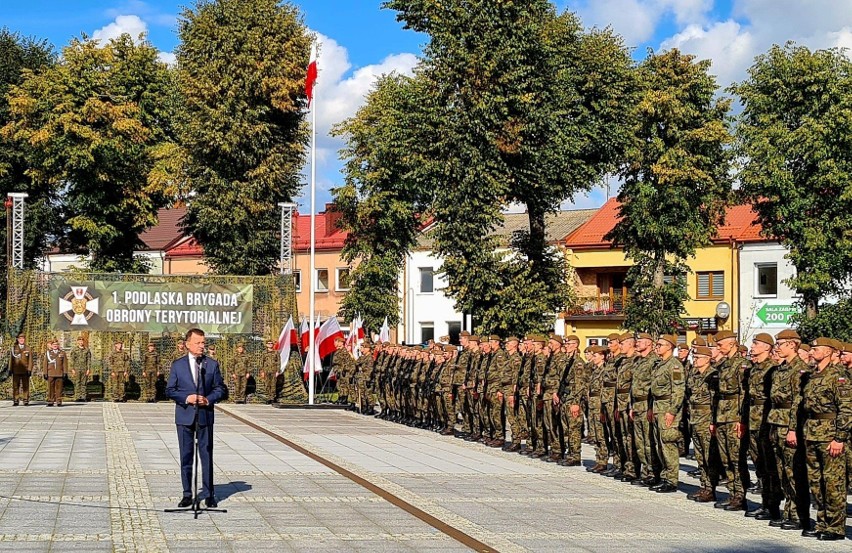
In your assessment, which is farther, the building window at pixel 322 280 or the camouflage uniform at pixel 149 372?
the building window at pixel 322 280

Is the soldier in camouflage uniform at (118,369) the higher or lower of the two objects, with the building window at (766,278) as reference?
lower

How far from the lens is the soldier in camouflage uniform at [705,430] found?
14.2 m

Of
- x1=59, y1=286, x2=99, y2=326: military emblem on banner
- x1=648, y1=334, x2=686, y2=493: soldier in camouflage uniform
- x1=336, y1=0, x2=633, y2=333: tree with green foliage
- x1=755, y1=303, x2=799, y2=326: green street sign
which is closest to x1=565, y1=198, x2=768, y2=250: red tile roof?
x1=755, y1=303, x2=799, y2=326: green street sign

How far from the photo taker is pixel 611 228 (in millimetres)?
60875

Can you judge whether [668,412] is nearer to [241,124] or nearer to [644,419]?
[644,419]

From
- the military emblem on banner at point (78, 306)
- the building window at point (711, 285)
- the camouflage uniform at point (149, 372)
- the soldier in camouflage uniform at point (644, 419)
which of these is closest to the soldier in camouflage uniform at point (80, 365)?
the military emblem on banner at point (78, 306)

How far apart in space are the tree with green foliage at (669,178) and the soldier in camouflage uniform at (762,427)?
31.1 metres

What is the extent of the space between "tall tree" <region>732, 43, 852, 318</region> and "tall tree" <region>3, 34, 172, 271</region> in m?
21.6

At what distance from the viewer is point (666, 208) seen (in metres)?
45.2

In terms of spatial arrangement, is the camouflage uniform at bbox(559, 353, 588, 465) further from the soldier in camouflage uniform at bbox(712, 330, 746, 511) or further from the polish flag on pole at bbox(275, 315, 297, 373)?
the polish flag on pole at bbox(275, 315, 297, 373)

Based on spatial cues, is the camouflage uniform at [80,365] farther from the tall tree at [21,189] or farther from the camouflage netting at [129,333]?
the tall tree at [21,189]

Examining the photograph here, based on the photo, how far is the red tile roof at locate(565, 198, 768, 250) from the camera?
190ft

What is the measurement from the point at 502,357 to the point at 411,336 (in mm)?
46736

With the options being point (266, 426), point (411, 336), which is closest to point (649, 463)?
point (266, 426)
